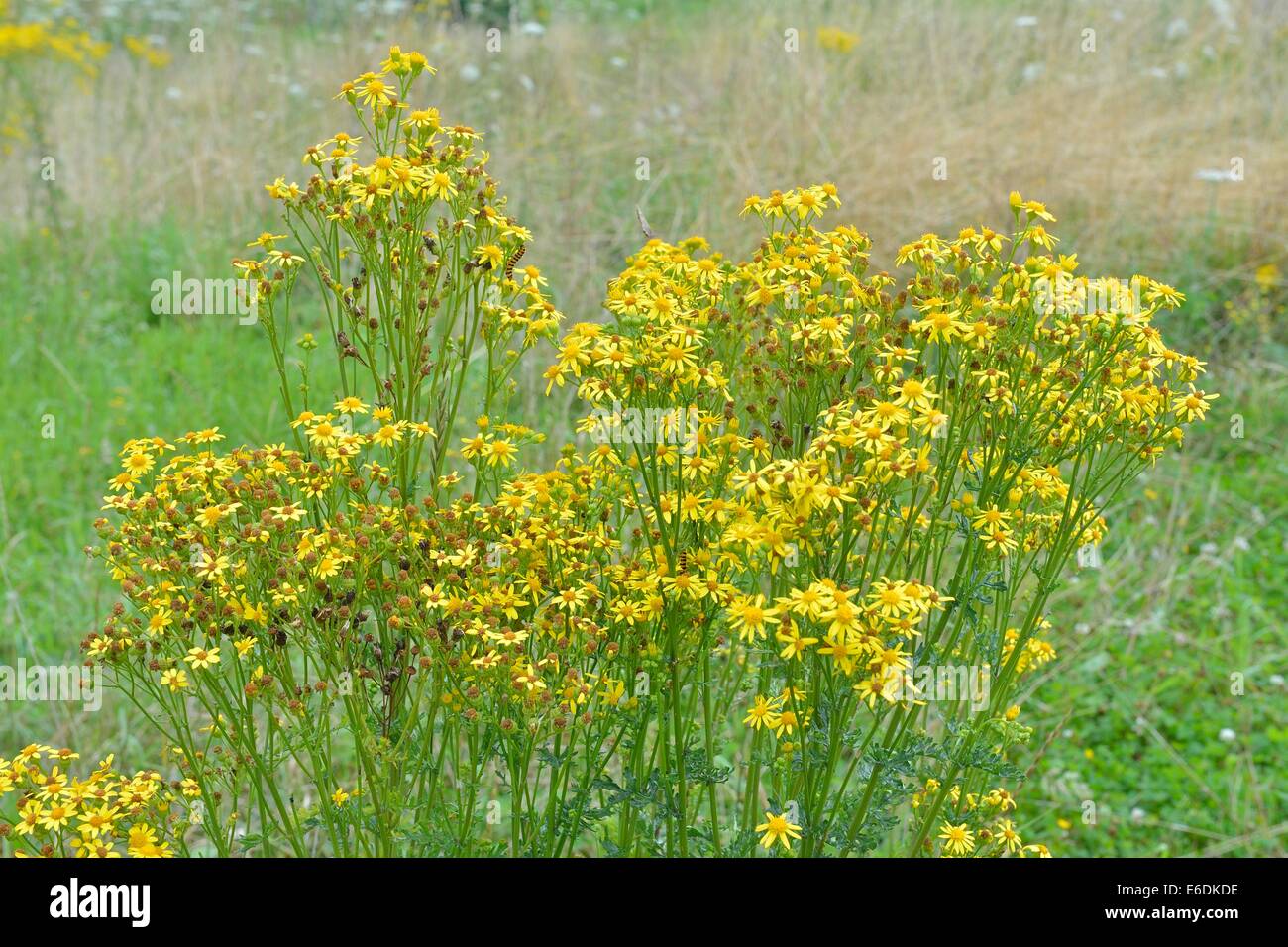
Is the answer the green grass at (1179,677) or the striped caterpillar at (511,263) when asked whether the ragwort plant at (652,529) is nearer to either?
the striped caterpillar at (511,263)

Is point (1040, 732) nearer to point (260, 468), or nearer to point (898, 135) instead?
point (260, 468)

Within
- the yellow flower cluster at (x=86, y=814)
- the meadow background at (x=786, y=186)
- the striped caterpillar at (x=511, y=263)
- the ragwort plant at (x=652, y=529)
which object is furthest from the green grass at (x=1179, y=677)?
the yellow flower cluster at (x=86, y=814)

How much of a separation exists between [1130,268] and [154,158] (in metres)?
5.35

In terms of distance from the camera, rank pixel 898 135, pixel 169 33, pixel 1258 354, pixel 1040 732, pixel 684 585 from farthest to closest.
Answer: pixel 169 33
pixel 898 135
pixel 1258 354
pixel 1040 732
pixel 684 585

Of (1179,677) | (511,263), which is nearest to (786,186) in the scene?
(1179,677)

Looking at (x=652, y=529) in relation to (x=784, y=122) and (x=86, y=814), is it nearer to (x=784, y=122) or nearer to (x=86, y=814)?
(x=86, y=814)

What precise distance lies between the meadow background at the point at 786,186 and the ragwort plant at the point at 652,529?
5.18 feet

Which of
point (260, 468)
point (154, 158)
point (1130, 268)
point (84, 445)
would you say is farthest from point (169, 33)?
point (260, 468)

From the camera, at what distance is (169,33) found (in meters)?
9.58

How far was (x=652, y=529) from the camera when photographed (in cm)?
215

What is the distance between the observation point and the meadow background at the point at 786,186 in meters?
4.01

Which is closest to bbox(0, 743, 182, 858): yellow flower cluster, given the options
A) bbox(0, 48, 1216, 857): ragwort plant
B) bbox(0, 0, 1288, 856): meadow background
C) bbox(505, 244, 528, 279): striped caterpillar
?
bbox(0, 48, 1216, 857): ragwort plant

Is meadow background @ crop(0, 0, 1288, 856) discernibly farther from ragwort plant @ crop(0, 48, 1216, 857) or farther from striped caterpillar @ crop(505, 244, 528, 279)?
striped caterpillar @ crop(505, 244, 528, 279)

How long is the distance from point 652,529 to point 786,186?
4.25 metres
